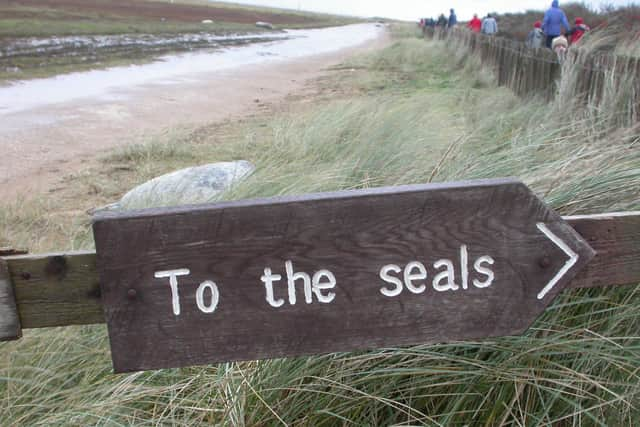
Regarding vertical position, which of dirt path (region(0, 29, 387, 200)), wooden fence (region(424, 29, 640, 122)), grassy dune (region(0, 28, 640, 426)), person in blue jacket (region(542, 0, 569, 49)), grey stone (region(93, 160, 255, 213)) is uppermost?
person in blue jacket (region(542, 0, 569, 49))

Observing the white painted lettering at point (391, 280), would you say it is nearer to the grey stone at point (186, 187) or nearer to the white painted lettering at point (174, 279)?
the white painted lettering at point (174, 279)

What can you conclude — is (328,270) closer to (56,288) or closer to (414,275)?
(414,275)

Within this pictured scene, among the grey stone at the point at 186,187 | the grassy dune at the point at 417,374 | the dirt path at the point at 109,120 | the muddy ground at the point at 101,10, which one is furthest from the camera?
the muddy ground at the point at 101,10

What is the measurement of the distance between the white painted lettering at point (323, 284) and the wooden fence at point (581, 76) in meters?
3.29

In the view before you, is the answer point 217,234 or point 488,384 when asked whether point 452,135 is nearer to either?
point 488,384

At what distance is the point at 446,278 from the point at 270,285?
1.22ft

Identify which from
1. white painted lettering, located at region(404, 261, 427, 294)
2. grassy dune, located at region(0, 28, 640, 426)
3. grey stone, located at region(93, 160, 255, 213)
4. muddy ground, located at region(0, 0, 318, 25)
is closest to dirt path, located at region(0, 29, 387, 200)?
grey stone, located at region(93, 160, 255, 213)

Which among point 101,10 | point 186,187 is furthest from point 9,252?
point 101,10

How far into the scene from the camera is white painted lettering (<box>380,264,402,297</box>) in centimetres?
130

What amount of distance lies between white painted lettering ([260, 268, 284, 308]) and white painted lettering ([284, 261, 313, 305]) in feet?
0.07

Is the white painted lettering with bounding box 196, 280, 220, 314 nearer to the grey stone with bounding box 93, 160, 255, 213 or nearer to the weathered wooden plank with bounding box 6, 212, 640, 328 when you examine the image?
the weathered wooden plank with bounding box 6, 212, 640, 328

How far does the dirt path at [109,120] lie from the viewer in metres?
7.80

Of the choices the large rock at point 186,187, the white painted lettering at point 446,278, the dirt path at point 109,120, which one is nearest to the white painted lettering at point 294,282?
the white painted lettering at point 446,278

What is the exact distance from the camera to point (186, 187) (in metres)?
4.23
